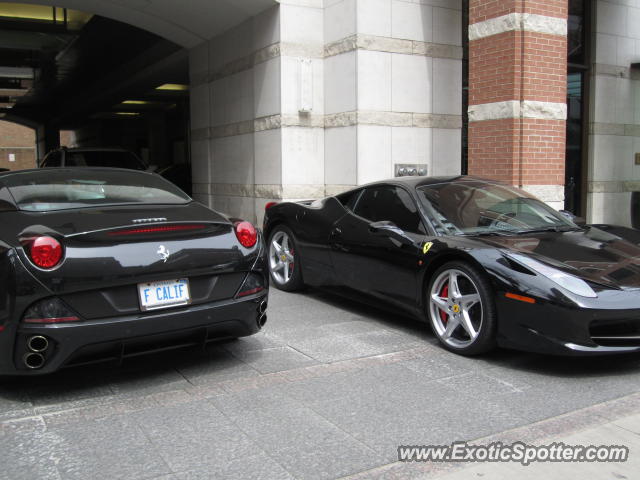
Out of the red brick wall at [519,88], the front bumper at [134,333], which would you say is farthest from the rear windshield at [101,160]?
the front bumper at [134,333]

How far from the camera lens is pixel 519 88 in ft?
28.9

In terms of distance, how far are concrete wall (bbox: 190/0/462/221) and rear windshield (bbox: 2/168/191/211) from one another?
5.15 metres

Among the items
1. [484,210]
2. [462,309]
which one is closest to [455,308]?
[462,309]

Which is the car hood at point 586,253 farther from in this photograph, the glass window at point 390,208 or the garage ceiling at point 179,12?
the garage ceiling at point 179,12

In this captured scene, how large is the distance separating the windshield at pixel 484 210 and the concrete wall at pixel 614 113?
6582 mm

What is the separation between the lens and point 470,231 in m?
5.09

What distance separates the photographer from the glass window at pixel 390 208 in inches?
211

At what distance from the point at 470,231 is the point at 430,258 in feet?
1.47

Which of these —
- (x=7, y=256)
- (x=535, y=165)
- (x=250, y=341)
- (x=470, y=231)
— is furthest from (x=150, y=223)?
(x=535, y=165)

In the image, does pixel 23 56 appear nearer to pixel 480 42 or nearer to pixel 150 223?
pixel 480 42

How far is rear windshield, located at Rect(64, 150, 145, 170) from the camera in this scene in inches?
544

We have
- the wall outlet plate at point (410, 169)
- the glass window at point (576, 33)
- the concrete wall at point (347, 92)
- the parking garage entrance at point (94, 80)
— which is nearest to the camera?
the concrete wall at point (347, 92)

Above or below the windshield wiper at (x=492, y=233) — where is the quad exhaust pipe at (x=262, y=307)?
below

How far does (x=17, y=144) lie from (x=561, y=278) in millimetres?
55262
